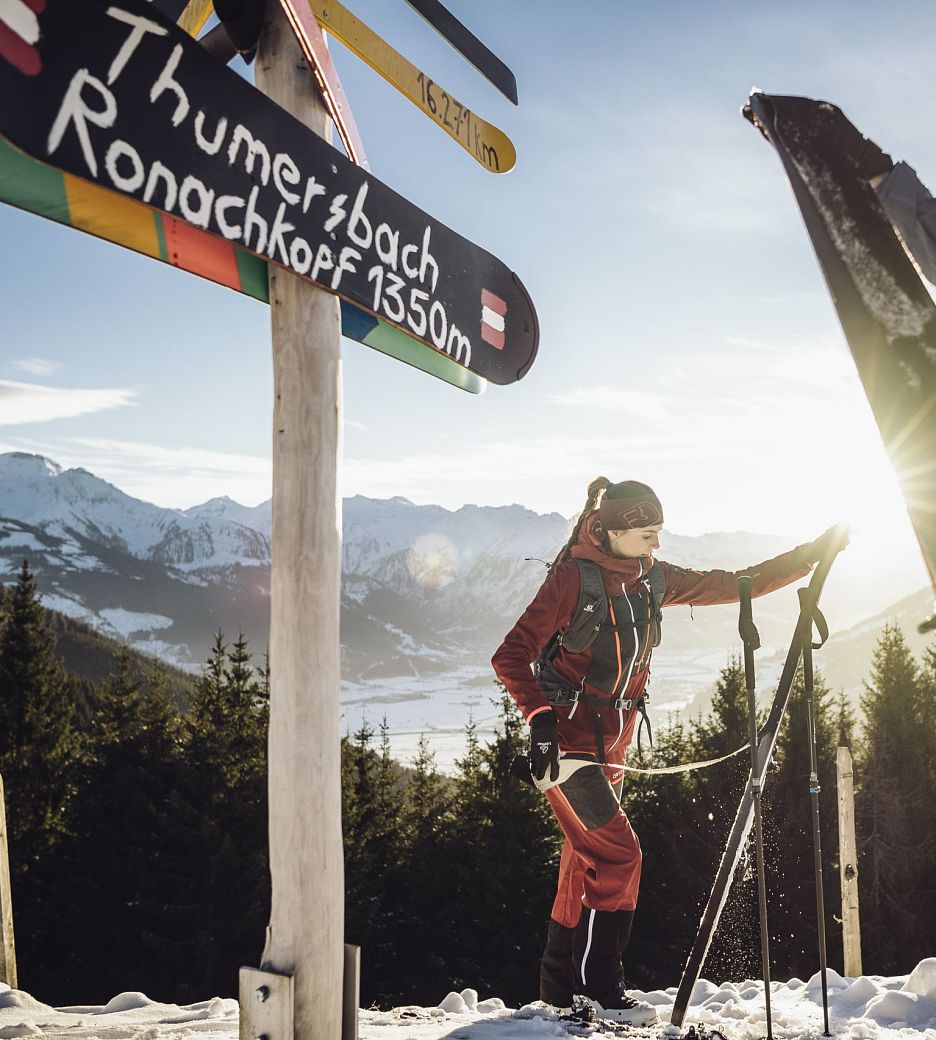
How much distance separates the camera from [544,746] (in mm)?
3482

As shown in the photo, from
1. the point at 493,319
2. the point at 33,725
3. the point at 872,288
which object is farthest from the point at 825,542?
the point at 33,725

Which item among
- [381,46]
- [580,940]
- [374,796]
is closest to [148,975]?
[374,796]

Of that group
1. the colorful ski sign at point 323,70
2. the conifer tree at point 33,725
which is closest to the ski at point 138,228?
the colorful ski sign at point 323,70

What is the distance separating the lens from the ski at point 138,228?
1.87 metres

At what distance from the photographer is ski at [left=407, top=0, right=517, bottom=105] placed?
2865mm

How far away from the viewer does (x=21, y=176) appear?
6.07 ft

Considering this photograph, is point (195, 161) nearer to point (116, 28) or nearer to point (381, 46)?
point (116, 28)

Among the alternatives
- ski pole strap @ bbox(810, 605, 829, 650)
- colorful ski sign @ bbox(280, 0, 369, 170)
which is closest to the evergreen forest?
ski pole strap @ bbox(810, 605, 829, 650)

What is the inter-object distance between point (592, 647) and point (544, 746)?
55 cm

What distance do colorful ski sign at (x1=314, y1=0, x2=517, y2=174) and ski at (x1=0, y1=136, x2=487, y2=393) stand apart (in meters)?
0.90

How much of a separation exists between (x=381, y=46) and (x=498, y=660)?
96.5 inches

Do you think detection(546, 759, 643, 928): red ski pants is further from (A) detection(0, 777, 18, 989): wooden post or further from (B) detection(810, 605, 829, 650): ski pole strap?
(A) detection(0, 777, 18, 989): wooden post

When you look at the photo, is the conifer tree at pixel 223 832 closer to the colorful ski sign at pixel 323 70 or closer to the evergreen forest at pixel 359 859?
the evergreen forest at pixel 359 859

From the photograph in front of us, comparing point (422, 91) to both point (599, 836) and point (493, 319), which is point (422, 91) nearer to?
point (493, 319)
